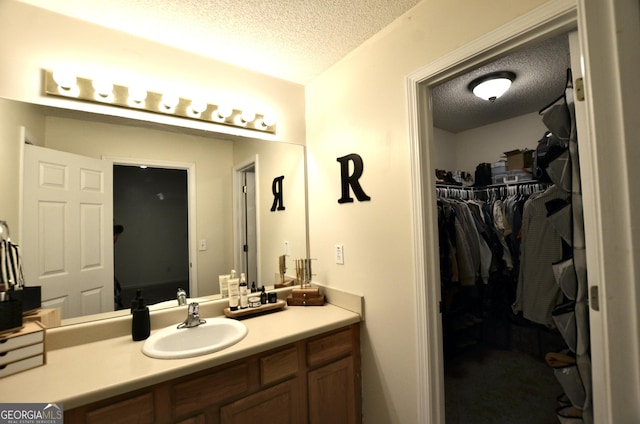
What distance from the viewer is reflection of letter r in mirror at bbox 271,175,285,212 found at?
2.15 m

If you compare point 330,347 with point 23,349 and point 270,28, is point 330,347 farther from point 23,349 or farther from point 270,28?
point 270,28

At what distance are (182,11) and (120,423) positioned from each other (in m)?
1.78

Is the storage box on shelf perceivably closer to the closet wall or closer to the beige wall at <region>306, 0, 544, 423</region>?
the closet wall

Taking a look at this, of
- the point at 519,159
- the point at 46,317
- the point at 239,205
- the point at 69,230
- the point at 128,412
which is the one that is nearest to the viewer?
the point at 128,412

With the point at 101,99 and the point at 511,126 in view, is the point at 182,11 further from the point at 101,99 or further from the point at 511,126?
the point at 511,126

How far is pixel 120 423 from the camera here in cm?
103

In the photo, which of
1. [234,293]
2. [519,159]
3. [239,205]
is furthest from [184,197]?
[519,159]

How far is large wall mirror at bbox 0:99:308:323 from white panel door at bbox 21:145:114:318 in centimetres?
2

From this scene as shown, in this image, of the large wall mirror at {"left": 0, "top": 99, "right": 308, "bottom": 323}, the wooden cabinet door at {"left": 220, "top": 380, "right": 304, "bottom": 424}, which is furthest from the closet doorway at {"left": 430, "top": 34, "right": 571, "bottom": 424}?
the large wall mirror at {"left": 0, "top": 99, "right": 308, "bottom": 323}

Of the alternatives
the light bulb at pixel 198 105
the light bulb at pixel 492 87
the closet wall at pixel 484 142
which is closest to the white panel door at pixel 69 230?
the light bulb at pixel 198 105

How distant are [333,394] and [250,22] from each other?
2.03m

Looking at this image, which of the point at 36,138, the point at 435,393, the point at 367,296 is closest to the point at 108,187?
the point at 36,138

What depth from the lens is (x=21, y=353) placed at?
43.2 inches

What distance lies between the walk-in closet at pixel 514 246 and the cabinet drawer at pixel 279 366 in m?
1.22
